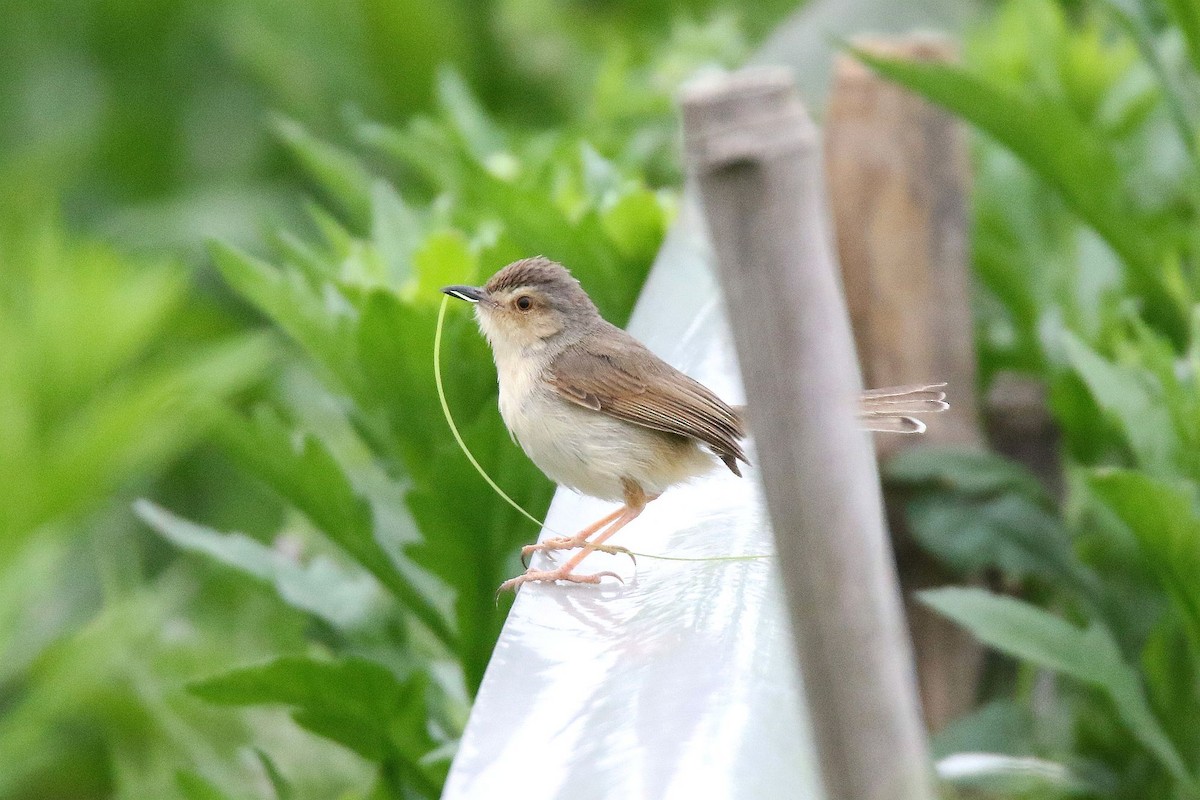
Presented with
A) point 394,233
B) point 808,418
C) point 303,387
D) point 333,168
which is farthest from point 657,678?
point 303,387

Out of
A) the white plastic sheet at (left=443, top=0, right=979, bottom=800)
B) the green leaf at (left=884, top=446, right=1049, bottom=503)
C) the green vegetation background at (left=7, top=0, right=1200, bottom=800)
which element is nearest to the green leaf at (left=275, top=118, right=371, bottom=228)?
the green vegetation background at (left=7, top=0, right=1200, bottom=800)

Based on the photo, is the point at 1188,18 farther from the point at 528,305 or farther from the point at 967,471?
the point at 528,305

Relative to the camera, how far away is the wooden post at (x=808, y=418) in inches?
25.8

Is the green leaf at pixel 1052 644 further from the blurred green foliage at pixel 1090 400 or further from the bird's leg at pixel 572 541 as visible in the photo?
the bird's leg at pixel 572 541

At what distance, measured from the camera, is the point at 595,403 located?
4.80 ft

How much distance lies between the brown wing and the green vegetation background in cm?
14

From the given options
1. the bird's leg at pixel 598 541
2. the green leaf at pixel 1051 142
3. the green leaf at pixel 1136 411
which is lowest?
the bird's leg at pixel 598 541

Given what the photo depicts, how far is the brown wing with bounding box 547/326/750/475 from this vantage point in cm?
139

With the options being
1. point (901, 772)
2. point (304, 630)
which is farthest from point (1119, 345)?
point (901, 772)

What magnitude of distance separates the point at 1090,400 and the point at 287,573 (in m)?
1.28

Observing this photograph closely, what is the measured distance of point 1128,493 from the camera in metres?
1.61

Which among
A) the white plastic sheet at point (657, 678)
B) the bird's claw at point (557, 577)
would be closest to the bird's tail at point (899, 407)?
the white plastic sheet at point (657, 678)

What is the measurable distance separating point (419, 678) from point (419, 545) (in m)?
0.15

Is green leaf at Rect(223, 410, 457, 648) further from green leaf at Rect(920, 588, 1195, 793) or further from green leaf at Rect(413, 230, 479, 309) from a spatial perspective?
green leaf at Rect(920, 588, 1195, 793)
